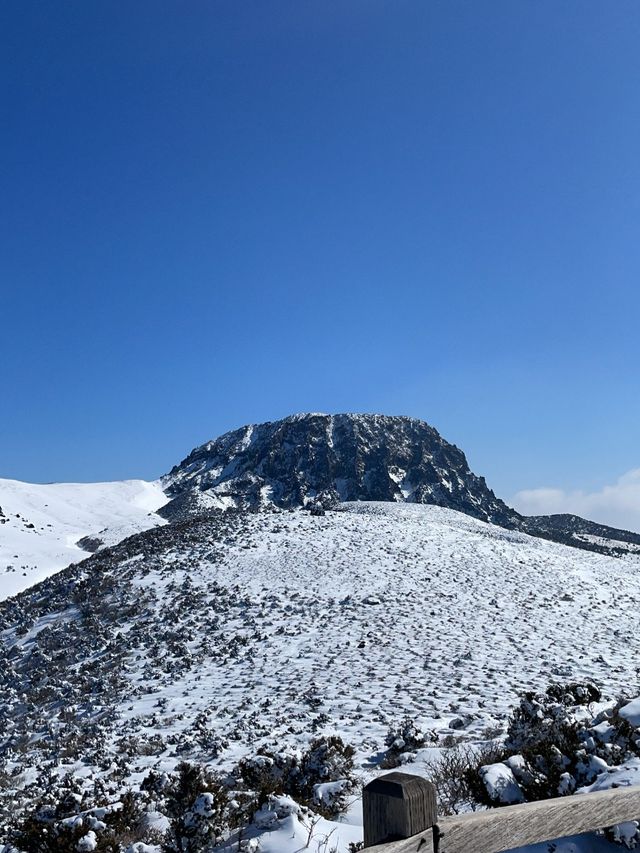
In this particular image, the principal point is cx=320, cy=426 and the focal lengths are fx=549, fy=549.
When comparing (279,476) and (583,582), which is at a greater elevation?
(279,476)

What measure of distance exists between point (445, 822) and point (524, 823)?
58cm

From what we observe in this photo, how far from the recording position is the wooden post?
2.58m

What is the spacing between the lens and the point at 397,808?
2604mm

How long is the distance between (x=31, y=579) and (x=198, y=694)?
92.4ft

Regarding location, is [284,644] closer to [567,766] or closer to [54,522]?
[567,766]

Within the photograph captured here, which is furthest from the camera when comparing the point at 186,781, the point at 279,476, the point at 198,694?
the point at 279,476

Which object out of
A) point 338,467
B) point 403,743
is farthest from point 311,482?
point 403,743

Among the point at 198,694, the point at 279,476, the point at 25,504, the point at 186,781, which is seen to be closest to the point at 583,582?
the point at 198,694

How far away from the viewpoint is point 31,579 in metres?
37.0

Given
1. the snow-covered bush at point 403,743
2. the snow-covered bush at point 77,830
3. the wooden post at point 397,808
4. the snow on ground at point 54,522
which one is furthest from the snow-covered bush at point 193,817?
the snow on ground at point 54,522

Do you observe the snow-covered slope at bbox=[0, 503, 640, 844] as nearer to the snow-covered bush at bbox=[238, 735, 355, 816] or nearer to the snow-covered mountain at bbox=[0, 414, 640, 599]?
the snow-covered bush at bbox=[238, 735, 355, 816]

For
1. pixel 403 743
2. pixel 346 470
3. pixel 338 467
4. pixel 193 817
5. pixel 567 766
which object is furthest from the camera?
pixel 338 467

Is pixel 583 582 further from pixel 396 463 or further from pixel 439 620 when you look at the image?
pixel 396 463

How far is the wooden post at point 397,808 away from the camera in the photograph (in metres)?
2.58
